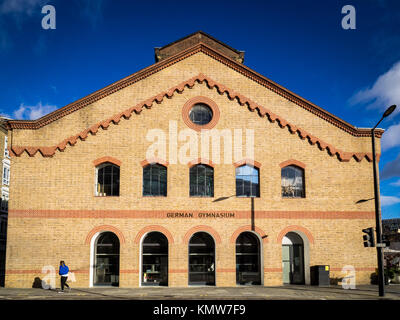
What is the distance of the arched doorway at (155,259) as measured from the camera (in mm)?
20438

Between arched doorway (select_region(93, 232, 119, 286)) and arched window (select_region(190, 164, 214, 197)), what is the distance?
5.02 meters

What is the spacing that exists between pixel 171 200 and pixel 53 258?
22.4ft

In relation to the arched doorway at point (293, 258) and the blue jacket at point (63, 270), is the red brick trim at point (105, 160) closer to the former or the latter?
the blue jacket at point (63, 270)

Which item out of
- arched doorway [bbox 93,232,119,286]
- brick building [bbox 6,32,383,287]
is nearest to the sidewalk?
arched doorway [bbox 93,232,119,286]

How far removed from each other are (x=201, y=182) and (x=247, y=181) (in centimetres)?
259

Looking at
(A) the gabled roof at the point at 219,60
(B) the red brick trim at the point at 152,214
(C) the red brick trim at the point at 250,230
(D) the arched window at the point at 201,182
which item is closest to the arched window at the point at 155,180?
(B) the red brick trim at the point at 152,214

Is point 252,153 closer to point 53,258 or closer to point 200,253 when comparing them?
point 200,253

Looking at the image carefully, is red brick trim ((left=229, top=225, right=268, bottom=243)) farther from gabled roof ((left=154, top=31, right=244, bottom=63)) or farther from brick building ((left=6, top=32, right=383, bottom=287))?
gabled roof ((left=154, top=31, right=244, bottom=63))

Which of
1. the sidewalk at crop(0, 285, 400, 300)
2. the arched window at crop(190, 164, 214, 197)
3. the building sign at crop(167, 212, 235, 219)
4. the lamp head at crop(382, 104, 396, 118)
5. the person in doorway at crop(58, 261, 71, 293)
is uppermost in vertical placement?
the lamp head at crop(382, 104, 396, 118)

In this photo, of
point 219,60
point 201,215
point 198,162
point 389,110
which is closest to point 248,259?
point 201,215

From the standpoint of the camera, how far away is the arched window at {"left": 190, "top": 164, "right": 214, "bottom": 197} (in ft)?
69.7

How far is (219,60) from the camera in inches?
883

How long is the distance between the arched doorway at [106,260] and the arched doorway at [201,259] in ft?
13.2
